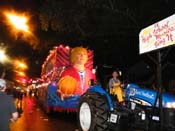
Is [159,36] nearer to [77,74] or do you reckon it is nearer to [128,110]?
[128,110]

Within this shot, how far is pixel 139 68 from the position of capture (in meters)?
11.7

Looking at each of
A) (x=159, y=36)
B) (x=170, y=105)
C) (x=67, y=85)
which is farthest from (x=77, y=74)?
(x=159, y=36)

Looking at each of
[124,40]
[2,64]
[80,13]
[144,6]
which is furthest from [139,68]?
[2,64]

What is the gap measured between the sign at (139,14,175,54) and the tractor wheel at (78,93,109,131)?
2.88m

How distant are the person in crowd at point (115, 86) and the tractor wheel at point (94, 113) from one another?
391 millimetres

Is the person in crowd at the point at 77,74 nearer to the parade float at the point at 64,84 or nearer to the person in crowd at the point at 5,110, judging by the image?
the parade float at the point at 64,84

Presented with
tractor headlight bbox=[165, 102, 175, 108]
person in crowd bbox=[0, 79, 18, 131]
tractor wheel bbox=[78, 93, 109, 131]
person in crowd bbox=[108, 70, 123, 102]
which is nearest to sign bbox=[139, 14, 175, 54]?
tractor headlight bbox=[165, 102, 175, 108]

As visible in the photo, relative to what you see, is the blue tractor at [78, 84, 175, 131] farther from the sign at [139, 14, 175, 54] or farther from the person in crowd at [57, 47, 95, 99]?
the person in crowd at [57, 47, 95, 99]

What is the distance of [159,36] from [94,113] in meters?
3.87

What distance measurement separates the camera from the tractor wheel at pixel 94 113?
1279 cm

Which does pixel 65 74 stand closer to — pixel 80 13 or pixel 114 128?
pixel 80 13

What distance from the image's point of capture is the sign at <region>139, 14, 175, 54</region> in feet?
31.0

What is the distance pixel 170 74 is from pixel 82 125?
4133 millimetres

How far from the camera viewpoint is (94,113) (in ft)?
42.5
